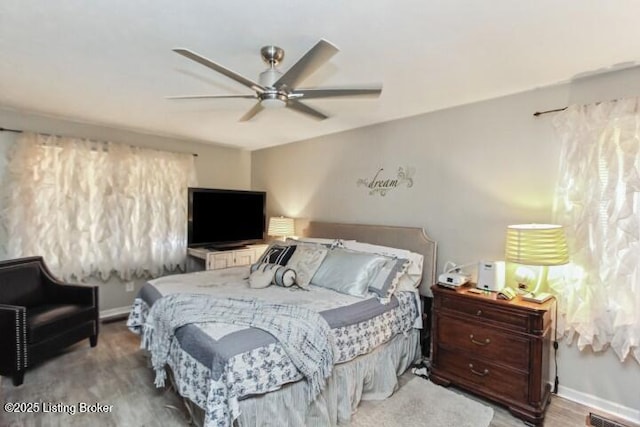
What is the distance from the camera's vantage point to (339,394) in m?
2.23

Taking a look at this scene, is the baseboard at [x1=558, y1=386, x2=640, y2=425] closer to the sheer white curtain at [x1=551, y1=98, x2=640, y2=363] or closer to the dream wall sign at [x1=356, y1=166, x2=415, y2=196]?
the sheer white curtain at [x1=551, y1=98, x2=640, y2=363]

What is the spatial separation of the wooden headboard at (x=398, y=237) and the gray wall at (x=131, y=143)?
2.08 metres

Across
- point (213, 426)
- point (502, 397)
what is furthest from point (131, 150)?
point (502, 397)

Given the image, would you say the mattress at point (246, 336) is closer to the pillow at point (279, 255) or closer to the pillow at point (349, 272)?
the pillow at point (349, 272)

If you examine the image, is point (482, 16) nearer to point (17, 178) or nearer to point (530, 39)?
point (530, 39)

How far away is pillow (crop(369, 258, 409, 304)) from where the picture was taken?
2.75 meters

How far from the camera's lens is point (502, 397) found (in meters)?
2.33

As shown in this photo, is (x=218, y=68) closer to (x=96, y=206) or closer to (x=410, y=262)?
(x=410, y=262)

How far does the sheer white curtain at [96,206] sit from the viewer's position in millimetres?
3455

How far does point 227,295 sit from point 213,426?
108cm

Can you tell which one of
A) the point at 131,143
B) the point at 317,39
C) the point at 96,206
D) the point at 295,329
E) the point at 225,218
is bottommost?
the point at 295,329

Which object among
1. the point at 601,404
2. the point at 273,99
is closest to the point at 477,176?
the point at 601,404

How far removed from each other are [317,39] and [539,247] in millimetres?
2017

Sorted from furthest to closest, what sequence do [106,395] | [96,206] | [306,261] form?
[96,206]
[306,261]
[106,395]
